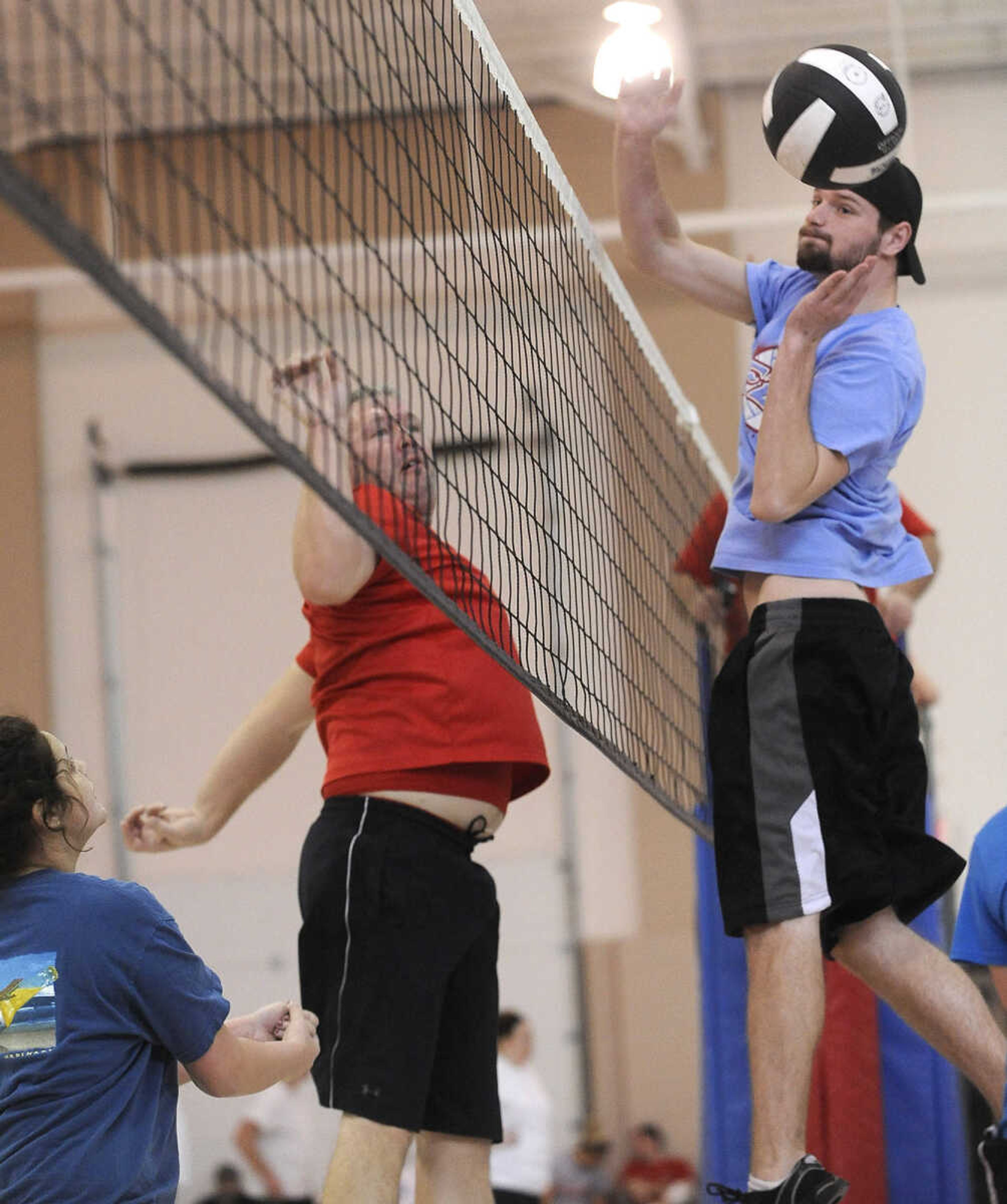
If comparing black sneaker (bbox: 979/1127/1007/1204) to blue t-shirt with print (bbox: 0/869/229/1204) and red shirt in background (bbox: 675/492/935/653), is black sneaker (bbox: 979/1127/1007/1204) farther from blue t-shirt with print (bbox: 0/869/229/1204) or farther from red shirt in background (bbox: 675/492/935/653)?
red shirt in background (bbox: 675/492/935/653)

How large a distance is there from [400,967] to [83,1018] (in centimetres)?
72

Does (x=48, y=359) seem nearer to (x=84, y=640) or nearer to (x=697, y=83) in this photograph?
(x=84, y=640)

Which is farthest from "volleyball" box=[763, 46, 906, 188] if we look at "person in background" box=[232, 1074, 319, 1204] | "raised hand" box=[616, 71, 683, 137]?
"person in background" box=[232, 1074, 319, 1204]

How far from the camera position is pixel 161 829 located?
345cm

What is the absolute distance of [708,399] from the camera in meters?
9.12

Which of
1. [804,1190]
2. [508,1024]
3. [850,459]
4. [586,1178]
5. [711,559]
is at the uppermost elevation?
[850,459]

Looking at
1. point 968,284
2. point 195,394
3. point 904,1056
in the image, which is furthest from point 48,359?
point 904,1056

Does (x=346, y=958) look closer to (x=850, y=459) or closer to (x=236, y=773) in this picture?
(x=236, y=773)

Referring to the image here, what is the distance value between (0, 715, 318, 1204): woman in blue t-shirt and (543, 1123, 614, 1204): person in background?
6942mm

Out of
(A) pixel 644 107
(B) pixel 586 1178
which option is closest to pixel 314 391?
(A) pixel 644 107

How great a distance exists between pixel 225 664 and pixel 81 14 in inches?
148

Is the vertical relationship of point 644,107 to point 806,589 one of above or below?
above

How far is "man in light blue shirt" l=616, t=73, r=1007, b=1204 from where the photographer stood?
255cm

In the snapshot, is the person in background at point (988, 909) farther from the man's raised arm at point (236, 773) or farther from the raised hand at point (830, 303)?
the man's raised arm at point (236, 773)
